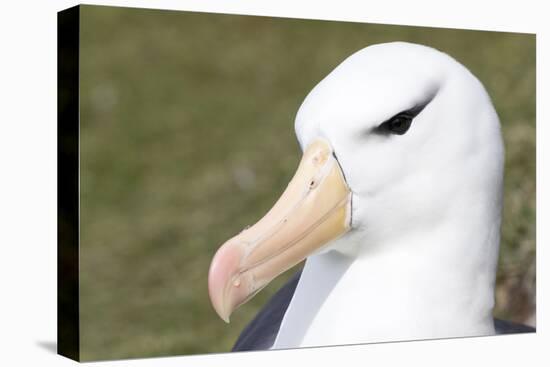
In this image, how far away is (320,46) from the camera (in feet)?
15.4

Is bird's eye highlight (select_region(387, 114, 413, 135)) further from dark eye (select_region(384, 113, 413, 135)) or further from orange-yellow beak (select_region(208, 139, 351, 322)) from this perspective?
orange-yellow beak (select_region(208, 139, 351, 322))

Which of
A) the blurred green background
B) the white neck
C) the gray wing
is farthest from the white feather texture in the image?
the blurred green background

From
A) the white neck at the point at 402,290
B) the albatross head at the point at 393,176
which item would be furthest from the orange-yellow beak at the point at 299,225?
the white neck at the point at 402,290

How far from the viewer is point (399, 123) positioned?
3.16 metres

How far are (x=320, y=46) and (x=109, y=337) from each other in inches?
61.9

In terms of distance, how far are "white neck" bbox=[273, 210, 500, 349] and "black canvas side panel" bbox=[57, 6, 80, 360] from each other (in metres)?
0.92

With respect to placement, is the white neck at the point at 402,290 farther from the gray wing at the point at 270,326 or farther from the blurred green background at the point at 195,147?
the blurred green background at the point at 195,147

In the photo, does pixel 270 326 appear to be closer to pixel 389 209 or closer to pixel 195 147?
pixel 389 209

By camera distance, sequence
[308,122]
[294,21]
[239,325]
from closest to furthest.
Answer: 1. [308,122]
2. [294,21]
3. [239,325]

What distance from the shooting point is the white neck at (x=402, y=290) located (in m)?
3.24

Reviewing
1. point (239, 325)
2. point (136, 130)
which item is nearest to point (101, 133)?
point (136, 130)

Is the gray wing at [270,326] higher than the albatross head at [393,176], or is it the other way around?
the albatross head at [393,176]

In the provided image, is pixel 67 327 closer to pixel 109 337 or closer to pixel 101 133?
pixel 109 337

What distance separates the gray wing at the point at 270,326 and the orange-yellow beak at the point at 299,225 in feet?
2.10
